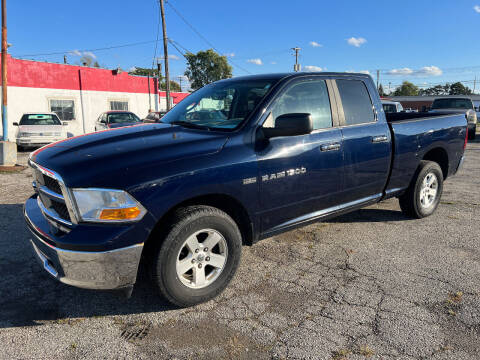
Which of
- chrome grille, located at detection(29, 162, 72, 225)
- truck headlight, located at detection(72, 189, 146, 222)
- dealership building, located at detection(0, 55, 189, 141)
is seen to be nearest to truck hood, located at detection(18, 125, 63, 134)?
dealership building, located at detection(0, 55, 189, 141)

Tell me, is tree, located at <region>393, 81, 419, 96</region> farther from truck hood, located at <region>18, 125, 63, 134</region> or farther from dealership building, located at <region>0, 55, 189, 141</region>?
truck hood, located at <region>18, 125, 63, 134</region>

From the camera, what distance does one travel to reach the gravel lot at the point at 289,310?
2.39 meters

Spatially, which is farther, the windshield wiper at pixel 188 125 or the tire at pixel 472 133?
the tire at pixel 472 133

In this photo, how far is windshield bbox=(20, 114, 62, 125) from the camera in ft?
48.0

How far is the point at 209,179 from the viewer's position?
2.72 meters

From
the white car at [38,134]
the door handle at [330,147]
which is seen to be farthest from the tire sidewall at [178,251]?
the white car at [38,134]

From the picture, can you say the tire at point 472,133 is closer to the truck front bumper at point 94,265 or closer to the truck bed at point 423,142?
the truck bed at point 423,142

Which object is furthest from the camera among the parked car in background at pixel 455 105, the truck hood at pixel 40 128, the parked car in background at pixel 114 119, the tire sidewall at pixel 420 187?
the parked car in background at pixel 455 105

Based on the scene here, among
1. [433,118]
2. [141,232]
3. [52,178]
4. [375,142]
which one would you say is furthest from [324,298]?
[433,118]

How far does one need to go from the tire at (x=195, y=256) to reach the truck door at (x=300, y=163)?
1.43 ft

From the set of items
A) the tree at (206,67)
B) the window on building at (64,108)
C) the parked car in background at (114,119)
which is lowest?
the parked car in background at (114,119)

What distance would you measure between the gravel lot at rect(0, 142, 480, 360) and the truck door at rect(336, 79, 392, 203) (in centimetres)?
69

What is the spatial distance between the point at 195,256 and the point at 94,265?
29.0 inches

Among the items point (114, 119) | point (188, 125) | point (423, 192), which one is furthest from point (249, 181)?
point (114, 119)
